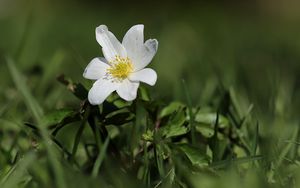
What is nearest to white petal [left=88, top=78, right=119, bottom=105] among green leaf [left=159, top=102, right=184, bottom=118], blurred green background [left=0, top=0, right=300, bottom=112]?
green leaf [left=159, top=102, right=184, bottom=118]

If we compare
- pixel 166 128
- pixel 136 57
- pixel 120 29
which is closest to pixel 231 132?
pixel 166 128

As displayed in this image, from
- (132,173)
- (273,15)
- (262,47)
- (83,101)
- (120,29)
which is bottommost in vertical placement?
(273,15)

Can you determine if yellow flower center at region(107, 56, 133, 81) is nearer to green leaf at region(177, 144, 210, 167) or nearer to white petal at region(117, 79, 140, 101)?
white petal at region(117, 79, 140, 101)

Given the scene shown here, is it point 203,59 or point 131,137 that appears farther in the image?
point 203,59

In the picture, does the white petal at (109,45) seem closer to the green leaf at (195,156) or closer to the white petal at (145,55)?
the white petal at (145,55)

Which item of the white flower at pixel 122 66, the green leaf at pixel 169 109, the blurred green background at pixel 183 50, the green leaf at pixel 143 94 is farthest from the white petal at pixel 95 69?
the blurred green background at pixel 183 50

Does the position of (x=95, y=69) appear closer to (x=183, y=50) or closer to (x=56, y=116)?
(x=56, y=116)

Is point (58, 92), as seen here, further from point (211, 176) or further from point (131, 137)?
point (211, 176)
